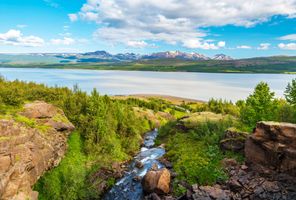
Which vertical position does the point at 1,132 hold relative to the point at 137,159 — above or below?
above

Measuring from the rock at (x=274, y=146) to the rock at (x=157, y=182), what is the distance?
15.7 m

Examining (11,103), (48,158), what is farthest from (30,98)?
(48,158)

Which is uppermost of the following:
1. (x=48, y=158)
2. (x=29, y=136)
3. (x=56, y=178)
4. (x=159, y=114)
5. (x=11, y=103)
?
(x=11, y=103)

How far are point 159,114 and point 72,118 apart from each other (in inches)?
2832

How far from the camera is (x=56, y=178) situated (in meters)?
40.0

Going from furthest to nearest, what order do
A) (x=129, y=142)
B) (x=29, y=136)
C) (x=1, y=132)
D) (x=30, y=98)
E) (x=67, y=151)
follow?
(x=129, y=142)
(x=30, y=98)
(x=67, y=151)
(x=29, y=136)
(x=1, y=132)

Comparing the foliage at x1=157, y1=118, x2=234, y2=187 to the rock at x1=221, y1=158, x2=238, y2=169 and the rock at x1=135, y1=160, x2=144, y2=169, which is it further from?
the rock at x1=135, y1=160, x2=144, y2=169

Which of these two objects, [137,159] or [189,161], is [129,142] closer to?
[137,159]

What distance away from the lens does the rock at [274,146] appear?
40.2 meters

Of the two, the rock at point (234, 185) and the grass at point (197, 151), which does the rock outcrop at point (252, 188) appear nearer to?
the rock at point (234, 185)

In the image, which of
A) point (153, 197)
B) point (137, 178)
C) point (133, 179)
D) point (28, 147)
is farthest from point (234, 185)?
point (28, 147)

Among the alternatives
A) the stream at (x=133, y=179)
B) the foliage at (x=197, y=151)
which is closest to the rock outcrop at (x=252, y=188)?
the foliage at (x=197, y=151)

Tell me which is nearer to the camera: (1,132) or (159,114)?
(1,132)

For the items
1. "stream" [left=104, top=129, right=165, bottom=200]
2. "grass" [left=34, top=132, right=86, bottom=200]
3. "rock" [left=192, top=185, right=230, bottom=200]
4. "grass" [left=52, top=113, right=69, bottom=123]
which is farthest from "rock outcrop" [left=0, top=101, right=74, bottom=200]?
"rock" [left=192, top=185, right=230, bottom=200]
